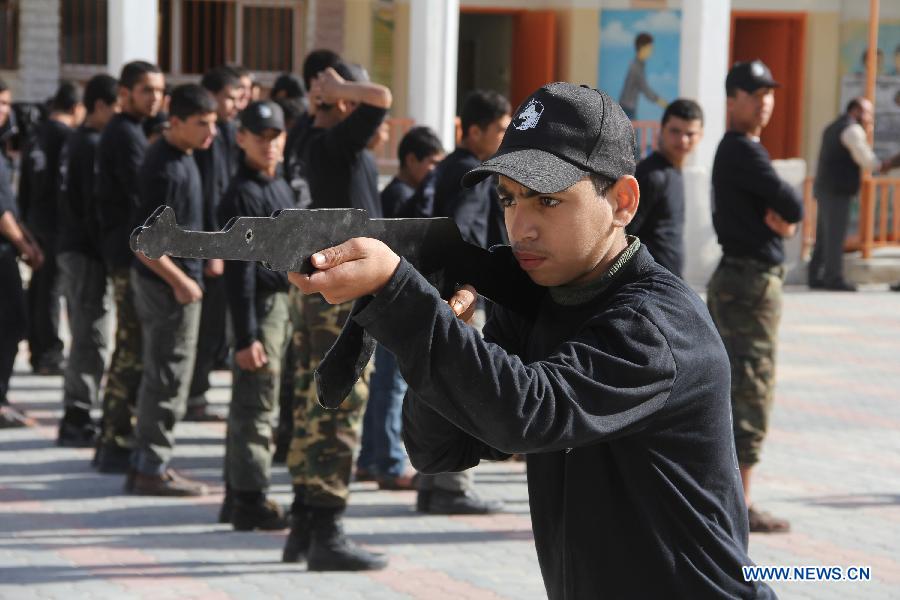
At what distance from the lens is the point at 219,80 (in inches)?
389

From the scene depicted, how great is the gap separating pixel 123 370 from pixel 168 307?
0.82 meters

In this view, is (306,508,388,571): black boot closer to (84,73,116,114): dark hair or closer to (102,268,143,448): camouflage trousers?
(102,268,143,448): camouflage trousers

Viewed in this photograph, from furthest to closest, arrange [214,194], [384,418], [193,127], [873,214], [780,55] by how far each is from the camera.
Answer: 1. [780,55]
2. [873,214]
3. [214,194]
4. [384,418]
5. [193,127]

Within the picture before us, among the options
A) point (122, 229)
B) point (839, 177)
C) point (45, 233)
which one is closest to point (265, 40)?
point (839, 177)

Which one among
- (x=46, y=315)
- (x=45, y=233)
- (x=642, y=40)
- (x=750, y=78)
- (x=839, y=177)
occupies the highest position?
(x=642, y=40)

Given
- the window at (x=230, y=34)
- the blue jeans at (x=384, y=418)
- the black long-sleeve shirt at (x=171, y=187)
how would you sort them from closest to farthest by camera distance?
the black long-sleeve shirt at (x=171, y=187) < the blue jeans at (x=384, y=418) < the window at (x=230, y=34)

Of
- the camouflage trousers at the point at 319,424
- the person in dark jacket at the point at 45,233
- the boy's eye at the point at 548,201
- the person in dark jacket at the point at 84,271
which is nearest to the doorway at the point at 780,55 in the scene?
the person in dark jacket at the point at 45,233

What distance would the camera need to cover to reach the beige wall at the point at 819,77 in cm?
2202

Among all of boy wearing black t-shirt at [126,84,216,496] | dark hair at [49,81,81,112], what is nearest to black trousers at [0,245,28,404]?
boy wearing black t-shirt at [126,84,216,496]

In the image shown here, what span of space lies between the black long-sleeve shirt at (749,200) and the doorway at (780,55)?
15430mm

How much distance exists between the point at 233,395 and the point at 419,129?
6.96ft

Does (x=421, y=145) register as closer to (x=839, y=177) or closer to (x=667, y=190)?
(x=667, y=190)

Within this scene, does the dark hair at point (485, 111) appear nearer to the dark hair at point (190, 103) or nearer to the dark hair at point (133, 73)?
the dark hair at point (190, 103)

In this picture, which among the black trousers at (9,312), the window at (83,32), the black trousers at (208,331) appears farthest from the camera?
the window at (83,32)
